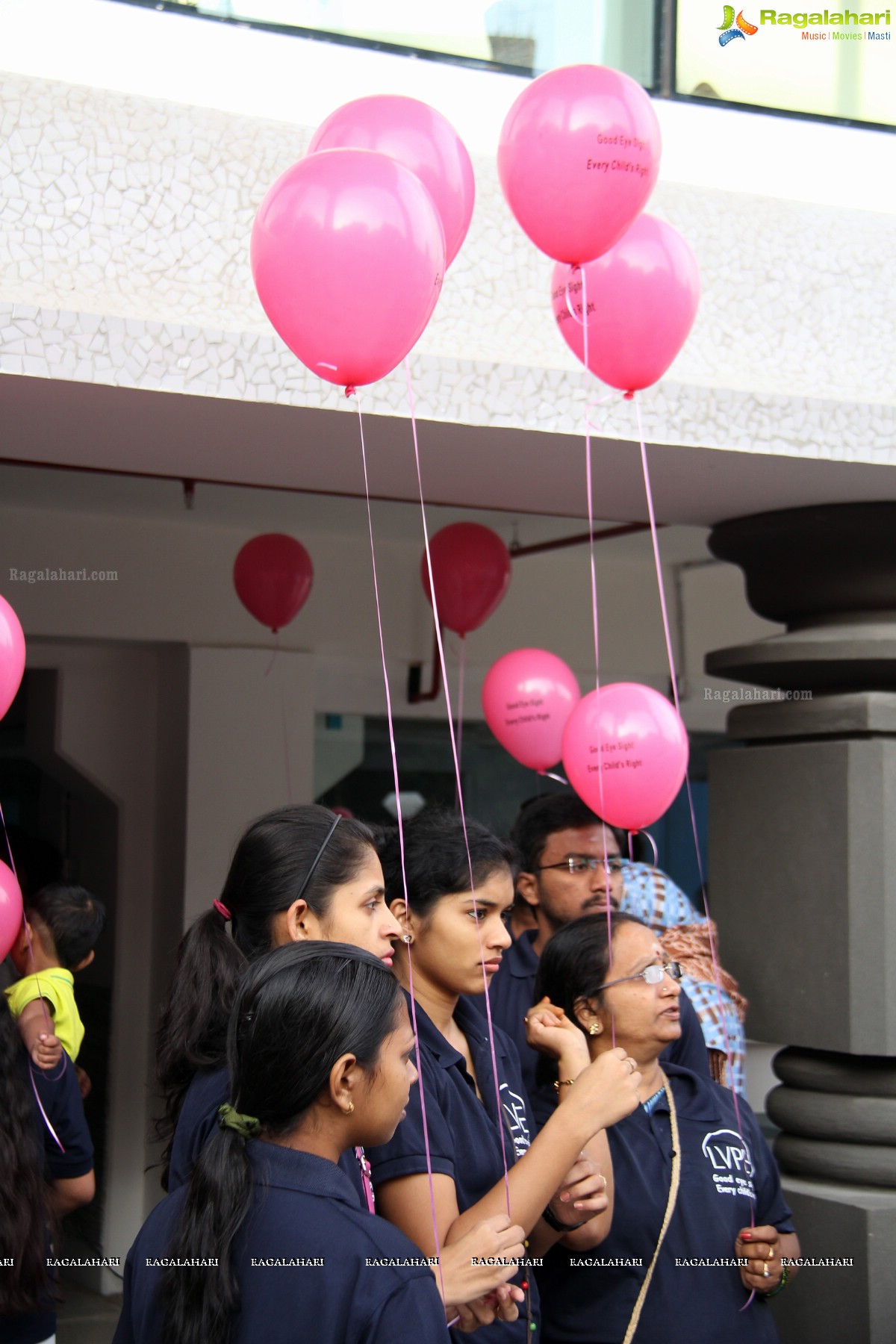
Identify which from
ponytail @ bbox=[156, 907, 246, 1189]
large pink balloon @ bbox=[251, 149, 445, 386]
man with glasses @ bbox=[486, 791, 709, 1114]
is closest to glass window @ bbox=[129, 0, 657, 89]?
large pink balloon @ bbox=[251, 149, 445, 386]

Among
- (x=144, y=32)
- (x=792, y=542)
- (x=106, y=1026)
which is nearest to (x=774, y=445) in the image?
(x=792, y=542)

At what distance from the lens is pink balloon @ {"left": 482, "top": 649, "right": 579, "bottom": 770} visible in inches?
151

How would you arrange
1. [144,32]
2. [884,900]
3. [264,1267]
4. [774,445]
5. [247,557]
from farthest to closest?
1. [247,557]
2. [884,900]
3. [774,445]
4. [144,32]
5. [264,1267]

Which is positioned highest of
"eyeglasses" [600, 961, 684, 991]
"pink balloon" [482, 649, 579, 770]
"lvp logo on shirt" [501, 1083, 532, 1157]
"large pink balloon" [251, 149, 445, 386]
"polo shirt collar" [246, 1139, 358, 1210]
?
"large pink balloon" [251, 149, 445, 386]

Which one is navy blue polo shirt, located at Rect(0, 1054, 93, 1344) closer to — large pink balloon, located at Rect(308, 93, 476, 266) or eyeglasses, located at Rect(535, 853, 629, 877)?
eyeglasses, located at Rect(535, 853, 629, 877)

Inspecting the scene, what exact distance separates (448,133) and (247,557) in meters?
2.15

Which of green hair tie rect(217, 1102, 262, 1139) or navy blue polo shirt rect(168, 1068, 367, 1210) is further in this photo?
navy blue polo shirt rect(168, 1068, 367, 1210)

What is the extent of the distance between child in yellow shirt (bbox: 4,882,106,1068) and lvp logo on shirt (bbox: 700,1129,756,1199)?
4.24ft

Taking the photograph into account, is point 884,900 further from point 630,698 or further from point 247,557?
point 247,557

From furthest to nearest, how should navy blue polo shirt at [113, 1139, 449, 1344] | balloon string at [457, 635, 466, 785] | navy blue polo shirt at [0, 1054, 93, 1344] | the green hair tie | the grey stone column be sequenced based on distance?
balloon string at [457, 635, 466, 785]
the grey stone column
navy blue polo shirt at [0, 1054, 93, 1344]
the green hair tie
navy blue polo shirt at [113, 1139, 449, 1344]

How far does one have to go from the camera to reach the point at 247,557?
Result: 426cm

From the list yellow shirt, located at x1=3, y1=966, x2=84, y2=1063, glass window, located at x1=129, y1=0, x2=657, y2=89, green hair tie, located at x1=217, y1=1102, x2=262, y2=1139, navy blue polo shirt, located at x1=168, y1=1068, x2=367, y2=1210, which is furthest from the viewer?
glass window, located at x1=129, y1=0, x2=657, y2=89

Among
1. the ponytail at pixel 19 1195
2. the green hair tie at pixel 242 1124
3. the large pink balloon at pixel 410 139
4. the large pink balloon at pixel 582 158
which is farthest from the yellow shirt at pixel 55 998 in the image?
the large pink balloon at pixel 582 158

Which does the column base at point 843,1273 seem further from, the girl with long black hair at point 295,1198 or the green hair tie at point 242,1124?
the green hair tie at point 242,1124
